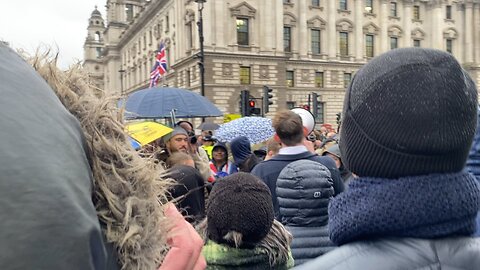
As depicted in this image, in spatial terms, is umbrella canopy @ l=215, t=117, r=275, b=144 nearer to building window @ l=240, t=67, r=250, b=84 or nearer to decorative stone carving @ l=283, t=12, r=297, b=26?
building window @ l=240, t=67, r=250, b=84

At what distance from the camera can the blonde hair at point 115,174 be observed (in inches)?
40.6

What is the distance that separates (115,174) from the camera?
1.06 m

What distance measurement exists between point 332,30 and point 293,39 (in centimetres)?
498

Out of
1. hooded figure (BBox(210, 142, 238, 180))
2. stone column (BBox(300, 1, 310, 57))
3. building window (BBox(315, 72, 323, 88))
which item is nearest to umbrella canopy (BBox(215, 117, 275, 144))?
hooded figure (BBox(210, 142, 238, 180))

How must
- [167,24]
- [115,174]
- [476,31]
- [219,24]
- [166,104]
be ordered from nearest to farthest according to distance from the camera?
[115,174] → [166,104] → [219,24] → [167,24] → [476,31]

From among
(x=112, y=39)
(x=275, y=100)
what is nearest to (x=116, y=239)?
(x=275, y=100)

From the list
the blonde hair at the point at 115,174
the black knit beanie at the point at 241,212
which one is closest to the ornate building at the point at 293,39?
the black knit beanie at the point at 241,212

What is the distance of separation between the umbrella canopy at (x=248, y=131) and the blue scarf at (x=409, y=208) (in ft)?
16.6

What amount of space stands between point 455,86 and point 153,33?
2239 inches

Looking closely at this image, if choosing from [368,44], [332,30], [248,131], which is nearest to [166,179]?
[248,131]

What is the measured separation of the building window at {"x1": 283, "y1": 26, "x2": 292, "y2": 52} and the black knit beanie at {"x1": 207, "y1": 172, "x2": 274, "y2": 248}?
4210cm

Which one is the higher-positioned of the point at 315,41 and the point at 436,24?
the point at 436,24

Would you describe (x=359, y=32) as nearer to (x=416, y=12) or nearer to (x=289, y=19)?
(x=289, y=19)

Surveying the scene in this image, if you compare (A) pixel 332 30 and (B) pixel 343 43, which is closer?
(A) pixel 332 30
